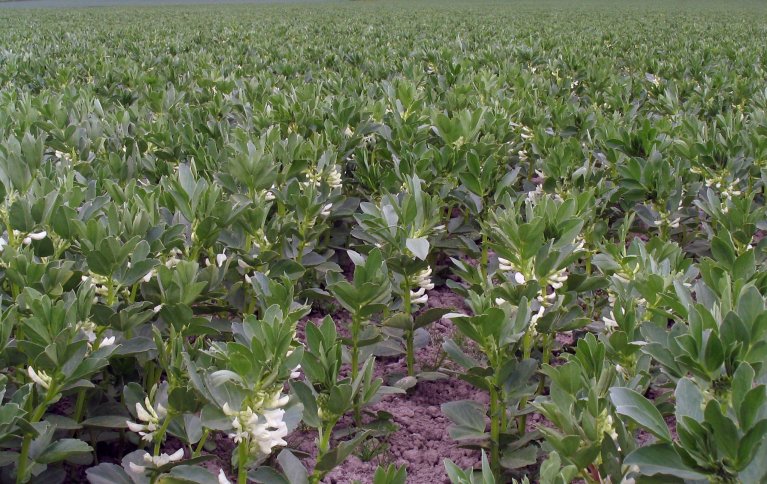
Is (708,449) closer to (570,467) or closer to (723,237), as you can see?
(570,467)

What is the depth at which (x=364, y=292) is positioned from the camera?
193cm

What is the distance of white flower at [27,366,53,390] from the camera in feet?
5.41

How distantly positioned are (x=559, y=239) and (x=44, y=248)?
1606 mm

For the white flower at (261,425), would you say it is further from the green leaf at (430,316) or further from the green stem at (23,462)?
the green leaf at (430,316)

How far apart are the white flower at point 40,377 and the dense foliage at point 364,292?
14 mm

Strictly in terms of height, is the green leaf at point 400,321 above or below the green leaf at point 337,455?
below

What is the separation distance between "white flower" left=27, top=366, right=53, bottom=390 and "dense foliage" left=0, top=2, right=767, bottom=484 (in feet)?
0.05

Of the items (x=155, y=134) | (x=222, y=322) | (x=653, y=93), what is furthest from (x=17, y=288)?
(x=653, y=93)

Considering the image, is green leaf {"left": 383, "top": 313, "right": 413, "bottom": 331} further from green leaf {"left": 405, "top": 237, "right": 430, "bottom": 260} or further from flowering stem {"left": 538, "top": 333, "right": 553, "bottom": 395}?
flowering stem {"left": 538, "top": 333, "right": 553, "bottom": 395}

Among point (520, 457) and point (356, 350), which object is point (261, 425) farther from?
point (520, 457)

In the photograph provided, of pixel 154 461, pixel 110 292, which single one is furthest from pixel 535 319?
pixel 110 292

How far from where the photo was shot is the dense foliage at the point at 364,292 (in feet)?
4.88

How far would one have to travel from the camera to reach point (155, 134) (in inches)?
135

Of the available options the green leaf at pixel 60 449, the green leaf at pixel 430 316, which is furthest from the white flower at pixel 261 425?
the green leaf at pixel 430 316
